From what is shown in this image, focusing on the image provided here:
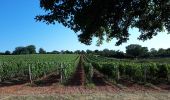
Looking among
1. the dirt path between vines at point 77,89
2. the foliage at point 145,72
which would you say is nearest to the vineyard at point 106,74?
the foliage at point 145,72

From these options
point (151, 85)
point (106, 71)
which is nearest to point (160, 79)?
point (151, 85)

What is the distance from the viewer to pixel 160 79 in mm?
28906

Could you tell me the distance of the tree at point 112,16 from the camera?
24.5 feet

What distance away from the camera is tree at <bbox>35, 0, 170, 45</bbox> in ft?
24.5

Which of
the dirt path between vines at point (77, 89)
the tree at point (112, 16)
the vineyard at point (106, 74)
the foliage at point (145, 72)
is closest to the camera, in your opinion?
the tree at point (112, 16)

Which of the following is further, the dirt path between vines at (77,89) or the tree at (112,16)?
the dirt path between vines at (77,89)

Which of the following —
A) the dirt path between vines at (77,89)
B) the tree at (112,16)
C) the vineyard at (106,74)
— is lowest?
the dirt path between vines at (77,89)

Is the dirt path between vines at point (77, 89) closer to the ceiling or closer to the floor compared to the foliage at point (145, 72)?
closer to the floor

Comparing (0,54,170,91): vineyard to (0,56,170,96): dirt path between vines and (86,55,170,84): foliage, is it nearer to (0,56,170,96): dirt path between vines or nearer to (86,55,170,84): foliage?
(86,55,170,84): foliage

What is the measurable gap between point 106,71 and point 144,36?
82.3 ft

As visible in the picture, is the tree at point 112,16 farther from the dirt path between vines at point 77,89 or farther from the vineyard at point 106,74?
the vineyard at point 106,74

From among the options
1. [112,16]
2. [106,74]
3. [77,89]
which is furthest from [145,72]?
[112,16]

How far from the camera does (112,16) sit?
7.85 metres

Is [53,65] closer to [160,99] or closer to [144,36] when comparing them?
[160,99]
